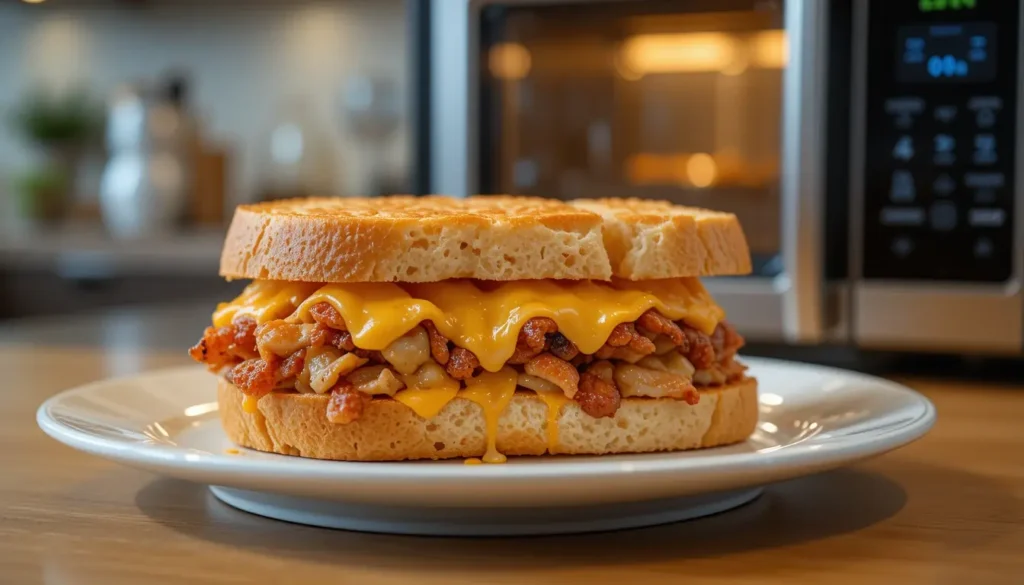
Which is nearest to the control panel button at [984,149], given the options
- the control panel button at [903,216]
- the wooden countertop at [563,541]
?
the control panel button at [903,216]

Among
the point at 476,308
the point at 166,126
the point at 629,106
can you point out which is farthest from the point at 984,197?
the point at 166,126

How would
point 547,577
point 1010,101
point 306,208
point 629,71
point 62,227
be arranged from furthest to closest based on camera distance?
point 62,227 → point 629,71 → point 1010,101 → point 306,208 → point 547,577

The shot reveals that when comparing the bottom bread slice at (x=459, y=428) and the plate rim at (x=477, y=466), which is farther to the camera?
the bottom bread slice at (x=459, y=428)

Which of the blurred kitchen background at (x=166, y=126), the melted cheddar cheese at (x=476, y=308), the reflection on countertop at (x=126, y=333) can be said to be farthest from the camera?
the blurred kitchen background at (x=166, y=126)

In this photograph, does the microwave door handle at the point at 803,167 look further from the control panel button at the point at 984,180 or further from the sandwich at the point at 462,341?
the sandwich at the point at 462,341

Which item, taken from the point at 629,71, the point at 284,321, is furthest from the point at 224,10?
the point at 284,321

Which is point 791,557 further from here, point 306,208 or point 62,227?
point 62,227

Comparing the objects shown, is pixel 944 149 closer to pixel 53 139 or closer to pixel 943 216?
pixel 943 216
